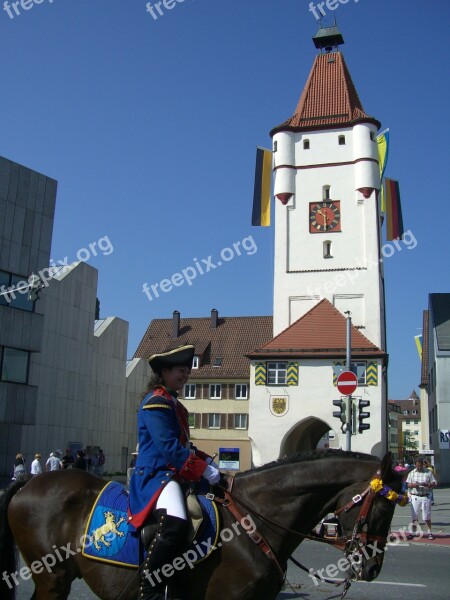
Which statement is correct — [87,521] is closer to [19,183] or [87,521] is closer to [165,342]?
[19,183]

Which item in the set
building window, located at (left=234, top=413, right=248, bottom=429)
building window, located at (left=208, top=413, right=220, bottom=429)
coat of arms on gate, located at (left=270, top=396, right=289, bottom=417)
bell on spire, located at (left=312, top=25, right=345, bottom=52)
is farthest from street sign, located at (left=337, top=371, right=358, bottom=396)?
bell on spire, located at (left=312, top=25, right=345, bottom=52)

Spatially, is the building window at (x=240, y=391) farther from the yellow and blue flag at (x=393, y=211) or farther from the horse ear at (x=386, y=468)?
the horse ear at (x=386, y=468)

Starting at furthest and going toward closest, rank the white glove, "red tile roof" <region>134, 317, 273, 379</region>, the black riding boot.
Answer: "red tile roof" <region>134, 317, 273, 379</region>
the white glove
the black riding boot

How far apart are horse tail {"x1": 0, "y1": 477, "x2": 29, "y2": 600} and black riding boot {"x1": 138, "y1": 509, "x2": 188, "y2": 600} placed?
1337mm

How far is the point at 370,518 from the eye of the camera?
464 cm

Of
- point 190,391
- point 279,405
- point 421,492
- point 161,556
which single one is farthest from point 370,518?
point 190,391

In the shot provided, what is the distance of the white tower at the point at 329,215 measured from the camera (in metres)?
45.5

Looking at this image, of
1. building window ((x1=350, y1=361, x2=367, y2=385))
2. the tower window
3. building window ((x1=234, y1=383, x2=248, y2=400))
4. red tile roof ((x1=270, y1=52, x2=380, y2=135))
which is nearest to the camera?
building window ((x1=350, y1=361, x2=367, y2=385))

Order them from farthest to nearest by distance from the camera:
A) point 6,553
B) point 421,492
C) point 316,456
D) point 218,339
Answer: point 218,339 < point 421,492 < point 6,553 < point 316,456

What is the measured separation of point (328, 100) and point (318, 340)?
63.3 feet

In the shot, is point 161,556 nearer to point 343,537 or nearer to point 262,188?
point 343,537

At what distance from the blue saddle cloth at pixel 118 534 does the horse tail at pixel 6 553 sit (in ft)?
2.54

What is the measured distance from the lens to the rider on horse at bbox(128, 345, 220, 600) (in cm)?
471

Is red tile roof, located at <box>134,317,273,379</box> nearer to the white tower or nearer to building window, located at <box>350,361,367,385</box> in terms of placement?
the white tower
